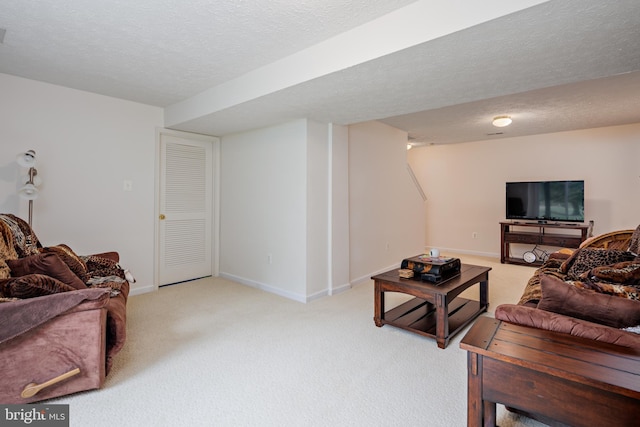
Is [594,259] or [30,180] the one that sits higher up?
[30,180]

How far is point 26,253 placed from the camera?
2469 mm

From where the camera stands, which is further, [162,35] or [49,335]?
[162,35]

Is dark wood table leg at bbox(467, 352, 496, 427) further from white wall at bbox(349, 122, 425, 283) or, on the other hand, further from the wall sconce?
the wall sconce

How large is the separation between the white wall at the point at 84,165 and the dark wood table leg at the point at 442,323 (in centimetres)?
339

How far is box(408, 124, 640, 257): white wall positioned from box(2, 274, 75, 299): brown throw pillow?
6.49 metres

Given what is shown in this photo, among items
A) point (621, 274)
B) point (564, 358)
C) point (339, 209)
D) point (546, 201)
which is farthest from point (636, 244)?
point (546, 201)

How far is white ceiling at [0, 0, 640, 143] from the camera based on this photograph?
1.73 meters

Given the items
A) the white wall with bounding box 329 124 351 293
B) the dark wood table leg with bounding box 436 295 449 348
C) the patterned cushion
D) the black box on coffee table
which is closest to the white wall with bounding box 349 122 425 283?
the white wall with bounding box 329 124 351 293

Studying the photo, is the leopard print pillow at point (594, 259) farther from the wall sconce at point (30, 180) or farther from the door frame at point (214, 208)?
the wall sconce at point (30, 180)

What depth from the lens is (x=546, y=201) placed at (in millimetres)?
5328

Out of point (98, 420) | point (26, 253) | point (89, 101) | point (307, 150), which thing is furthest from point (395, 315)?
point (89, 101)

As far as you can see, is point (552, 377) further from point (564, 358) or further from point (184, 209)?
point (184, 209)

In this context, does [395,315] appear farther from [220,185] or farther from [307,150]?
[220,185]

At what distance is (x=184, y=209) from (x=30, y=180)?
165 cm
